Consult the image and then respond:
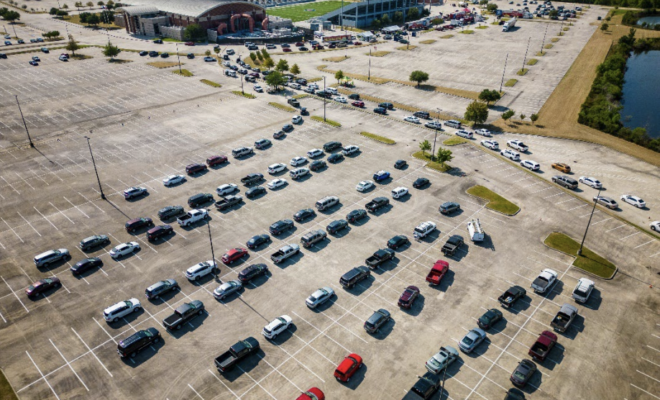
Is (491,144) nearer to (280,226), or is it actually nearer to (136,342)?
(280,226)

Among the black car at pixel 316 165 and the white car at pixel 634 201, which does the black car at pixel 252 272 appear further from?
the white car at pixel 634 201

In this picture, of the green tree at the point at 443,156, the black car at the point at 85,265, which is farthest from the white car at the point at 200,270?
the green tree at the point at 443,156

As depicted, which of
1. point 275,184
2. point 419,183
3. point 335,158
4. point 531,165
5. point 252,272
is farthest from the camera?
point 335,158

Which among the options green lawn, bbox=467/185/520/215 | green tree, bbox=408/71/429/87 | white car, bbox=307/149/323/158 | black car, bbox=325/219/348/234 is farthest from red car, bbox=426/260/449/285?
green tree, bbox=408/71/429/87

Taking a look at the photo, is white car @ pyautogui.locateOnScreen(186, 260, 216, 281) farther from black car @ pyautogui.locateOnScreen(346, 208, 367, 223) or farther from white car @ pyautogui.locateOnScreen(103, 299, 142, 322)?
black car @ pyautogui.locateOnScreen(346, 208, 367, 223)

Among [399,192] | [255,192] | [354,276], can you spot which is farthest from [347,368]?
[255,192]
